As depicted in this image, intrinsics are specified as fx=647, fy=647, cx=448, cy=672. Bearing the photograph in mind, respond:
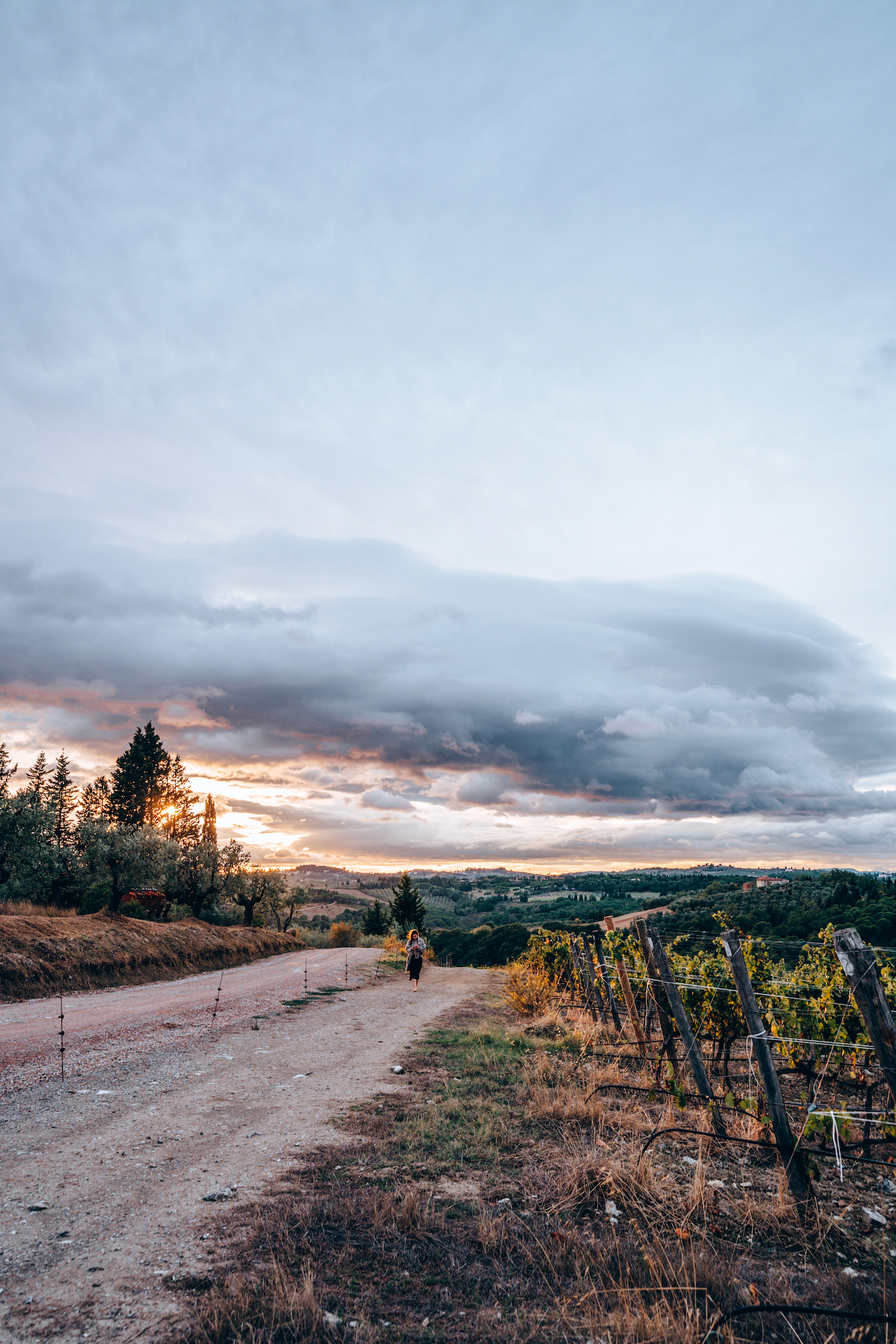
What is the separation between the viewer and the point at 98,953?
23125mm

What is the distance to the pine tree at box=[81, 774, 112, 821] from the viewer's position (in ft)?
192

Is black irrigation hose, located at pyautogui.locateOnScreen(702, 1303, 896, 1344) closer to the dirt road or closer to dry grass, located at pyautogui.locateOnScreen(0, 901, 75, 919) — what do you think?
the dirt road

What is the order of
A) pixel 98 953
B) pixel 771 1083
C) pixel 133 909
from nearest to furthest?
pixel 771 1083, pixel 98 953, pixel 133 909

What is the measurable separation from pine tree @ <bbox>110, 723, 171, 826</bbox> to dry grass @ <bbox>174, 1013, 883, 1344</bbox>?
57225 mm

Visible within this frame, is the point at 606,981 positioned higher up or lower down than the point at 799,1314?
lower down

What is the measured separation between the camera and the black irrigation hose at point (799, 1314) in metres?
3.72

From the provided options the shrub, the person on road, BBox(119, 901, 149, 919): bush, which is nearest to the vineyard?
the shrub

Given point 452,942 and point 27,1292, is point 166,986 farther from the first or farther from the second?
point 452,942

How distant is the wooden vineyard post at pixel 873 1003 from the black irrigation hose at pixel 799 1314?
5.69 feet

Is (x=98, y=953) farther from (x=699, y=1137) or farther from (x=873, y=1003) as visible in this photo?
(x=873, y=1003)

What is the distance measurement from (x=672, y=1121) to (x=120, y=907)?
3518 centimetres

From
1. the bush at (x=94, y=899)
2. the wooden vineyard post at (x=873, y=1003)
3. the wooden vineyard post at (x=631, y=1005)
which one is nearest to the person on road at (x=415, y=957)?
the wooden vineyard post at (x=631, y=1005)

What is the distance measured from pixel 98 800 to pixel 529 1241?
64.8 metres

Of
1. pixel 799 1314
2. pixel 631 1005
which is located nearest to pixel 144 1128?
pixel 799 1314
